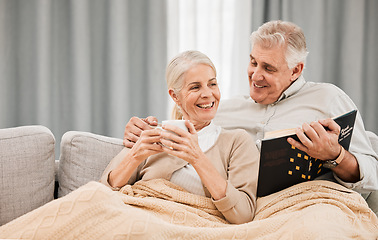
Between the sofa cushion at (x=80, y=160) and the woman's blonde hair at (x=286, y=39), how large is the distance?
89cm

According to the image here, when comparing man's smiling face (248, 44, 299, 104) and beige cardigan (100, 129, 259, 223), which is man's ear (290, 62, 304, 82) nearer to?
man's smiling face (248, 44, 299, 104)

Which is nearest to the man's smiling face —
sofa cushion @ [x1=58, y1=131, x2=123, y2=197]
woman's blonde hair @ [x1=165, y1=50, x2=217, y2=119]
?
woman's blonde hair @ [x1=165, y1=50, x2=217, y2=119]

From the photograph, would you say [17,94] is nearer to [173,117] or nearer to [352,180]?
[173,117]

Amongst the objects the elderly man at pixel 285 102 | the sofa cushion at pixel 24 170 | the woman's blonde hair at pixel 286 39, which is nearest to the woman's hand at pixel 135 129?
the elderly man at pixel 285 102

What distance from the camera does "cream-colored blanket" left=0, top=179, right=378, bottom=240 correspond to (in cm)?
140

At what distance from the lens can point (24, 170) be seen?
1.97 meters

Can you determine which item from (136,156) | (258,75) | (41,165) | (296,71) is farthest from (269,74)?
(41,165)

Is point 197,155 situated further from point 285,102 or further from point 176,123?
point 285,102

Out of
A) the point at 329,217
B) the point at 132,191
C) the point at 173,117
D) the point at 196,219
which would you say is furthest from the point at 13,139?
the point at 329,217

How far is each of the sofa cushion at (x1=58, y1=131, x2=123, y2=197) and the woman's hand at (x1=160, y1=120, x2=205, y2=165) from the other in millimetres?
516

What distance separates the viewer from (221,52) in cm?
359

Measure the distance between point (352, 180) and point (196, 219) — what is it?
72 centimetres

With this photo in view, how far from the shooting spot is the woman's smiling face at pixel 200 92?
1.96 meters

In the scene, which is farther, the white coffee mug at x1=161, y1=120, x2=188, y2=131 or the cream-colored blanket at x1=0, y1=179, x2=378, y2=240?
the white coffee mug at x1=161, y1=120, x2=188, y2=131
